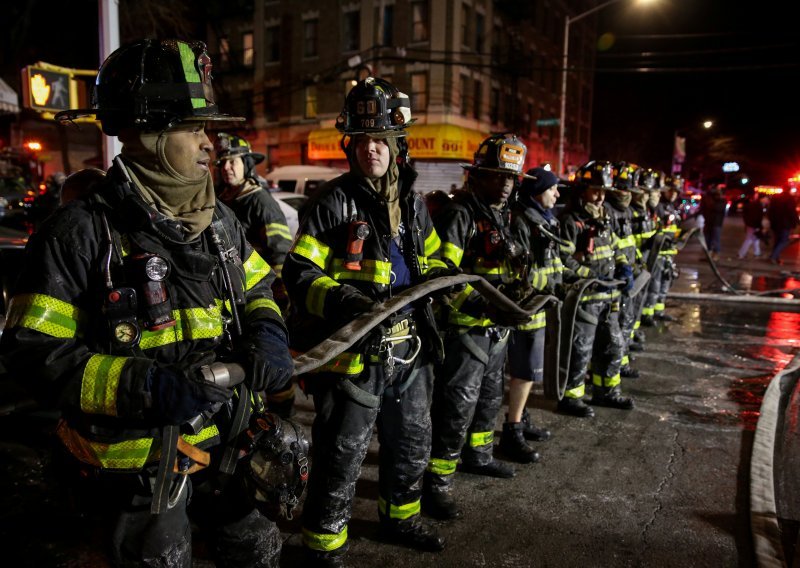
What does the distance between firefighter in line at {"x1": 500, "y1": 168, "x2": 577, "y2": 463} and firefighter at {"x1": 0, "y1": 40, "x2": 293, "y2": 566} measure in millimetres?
2757

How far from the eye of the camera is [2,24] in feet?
76.2

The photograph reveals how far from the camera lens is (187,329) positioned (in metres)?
1.92

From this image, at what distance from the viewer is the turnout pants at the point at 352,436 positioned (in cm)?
286


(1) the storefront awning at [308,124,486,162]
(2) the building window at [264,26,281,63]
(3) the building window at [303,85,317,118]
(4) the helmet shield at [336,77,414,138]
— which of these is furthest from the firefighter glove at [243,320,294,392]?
(2) the building window at [264,26,281,63]

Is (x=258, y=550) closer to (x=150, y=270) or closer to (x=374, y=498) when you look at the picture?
(x=150, y=270)

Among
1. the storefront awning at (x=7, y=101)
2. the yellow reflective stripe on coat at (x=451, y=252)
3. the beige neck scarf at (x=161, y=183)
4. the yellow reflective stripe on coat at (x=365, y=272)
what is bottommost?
the yellow reflective stripe on coat at (x=365, y=272)

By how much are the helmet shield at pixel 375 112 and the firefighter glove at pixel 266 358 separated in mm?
1344

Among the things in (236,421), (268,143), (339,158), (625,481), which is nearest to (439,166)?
(339,158)

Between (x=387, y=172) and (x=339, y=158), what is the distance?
87.8 ft

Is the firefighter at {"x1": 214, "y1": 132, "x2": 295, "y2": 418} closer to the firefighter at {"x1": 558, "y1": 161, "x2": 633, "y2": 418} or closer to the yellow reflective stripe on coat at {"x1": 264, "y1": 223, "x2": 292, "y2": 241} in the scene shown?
the yellow reflective stripe on coat at {"x1": 264, "y1": 223, "x2": 292, "y2": 241}

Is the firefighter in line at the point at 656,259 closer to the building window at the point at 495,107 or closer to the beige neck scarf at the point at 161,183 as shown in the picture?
the beige neck scarf at the point at 161,183

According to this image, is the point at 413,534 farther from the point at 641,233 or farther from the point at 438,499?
the point at 641,233

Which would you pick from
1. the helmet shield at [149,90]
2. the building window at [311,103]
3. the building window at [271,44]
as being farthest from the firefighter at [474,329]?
the building window at [271,44]

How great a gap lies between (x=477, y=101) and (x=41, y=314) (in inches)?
1157
